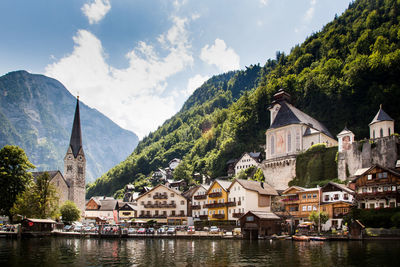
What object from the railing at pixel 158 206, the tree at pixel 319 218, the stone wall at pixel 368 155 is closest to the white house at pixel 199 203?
the railing at pixel 158 206

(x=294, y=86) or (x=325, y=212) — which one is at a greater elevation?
(x=294, y=86)

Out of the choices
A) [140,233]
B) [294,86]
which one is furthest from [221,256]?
[294,86]

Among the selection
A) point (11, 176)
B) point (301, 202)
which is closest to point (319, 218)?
point (301, 202)

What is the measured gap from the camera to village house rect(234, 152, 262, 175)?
107 meters

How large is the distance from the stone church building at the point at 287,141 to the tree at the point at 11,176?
159 ft

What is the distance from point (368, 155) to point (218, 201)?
2955 centimetres

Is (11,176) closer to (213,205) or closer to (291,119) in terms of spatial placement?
(213,205)

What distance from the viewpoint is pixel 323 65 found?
111625 mm

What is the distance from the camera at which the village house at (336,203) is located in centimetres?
5934

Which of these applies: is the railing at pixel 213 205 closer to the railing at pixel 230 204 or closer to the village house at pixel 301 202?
the railing at pixel 230 204

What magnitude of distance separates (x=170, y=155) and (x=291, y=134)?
353 ft

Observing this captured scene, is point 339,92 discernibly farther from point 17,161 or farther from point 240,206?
point 17,161

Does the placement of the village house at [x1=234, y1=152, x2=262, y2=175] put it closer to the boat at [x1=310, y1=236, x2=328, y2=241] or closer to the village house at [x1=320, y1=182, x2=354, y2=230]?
the village house at [x1=320, y1=182, x2=354, y2=230]

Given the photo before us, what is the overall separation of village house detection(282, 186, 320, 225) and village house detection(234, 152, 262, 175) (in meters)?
37.1
